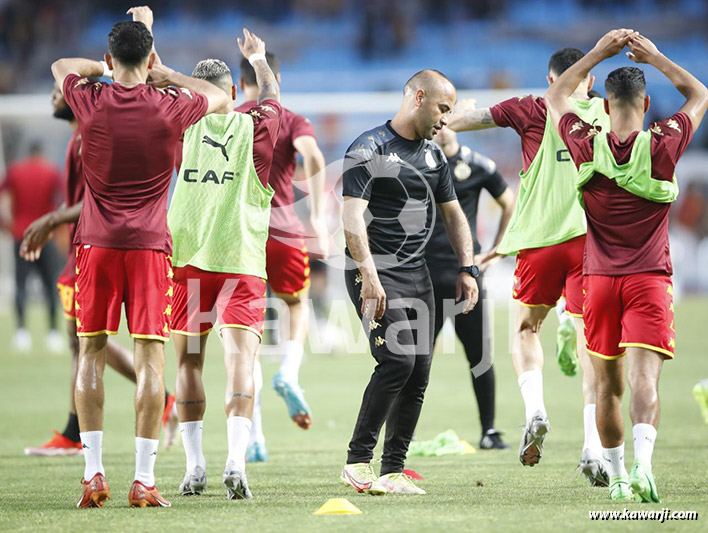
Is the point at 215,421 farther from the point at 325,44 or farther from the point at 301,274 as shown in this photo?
the point at 325,44

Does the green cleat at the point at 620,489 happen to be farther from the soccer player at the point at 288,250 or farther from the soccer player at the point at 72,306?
the soccer player at the point at 72,306

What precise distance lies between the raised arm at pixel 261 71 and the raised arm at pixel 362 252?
90cm

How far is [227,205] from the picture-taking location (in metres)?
6.09

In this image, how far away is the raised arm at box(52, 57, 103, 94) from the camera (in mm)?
5535

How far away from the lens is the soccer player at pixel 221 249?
19.7ft

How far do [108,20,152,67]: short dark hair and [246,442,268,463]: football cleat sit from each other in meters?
3.17

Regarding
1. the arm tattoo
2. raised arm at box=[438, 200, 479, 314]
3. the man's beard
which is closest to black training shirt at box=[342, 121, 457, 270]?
raised arm at box=[438, 200, 479, 314]

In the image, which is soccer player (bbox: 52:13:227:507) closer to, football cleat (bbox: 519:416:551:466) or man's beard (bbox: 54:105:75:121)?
football cleat (bbox: 519:416:551:466)

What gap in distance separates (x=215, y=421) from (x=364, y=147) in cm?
484

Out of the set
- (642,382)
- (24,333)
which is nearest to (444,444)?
(642,382)

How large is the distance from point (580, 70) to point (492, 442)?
11.2 feet

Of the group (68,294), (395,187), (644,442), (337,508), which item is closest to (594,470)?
(644,442)

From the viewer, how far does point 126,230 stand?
5426mm

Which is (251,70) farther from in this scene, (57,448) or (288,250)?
(57,448)
